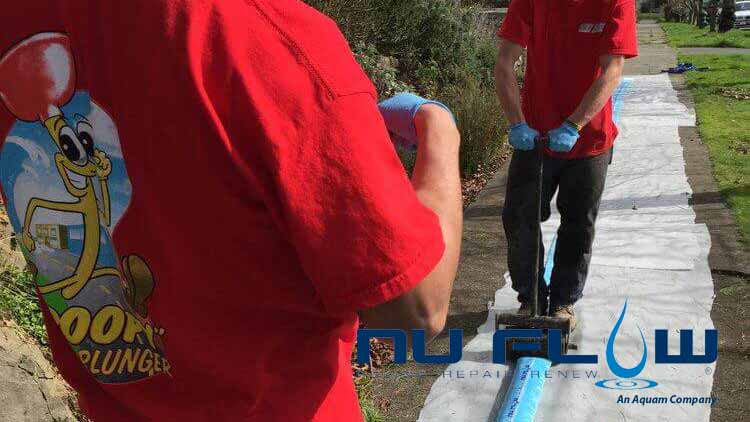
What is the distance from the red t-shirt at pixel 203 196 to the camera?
2.29 feet

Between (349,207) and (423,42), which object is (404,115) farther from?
(423,42)

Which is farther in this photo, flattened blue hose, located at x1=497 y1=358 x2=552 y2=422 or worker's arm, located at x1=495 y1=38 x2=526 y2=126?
worker's arm, located at x1=495 y1=38 x2=526 y2=126

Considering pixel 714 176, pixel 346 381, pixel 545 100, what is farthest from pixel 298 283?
pixel 714 176

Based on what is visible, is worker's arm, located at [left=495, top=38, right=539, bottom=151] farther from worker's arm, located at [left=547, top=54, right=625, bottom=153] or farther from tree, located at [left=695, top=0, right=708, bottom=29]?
tree, located at [left=695, top=0, right=708, bottom=29]

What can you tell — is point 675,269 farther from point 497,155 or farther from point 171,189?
point 171,189

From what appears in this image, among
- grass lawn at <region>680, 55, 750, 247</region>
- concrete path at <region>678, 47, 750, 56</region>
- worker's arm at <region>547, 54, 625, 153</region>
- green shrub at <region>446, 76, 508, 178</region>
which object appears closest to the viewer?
worker's arm at <region>547, 54, 625, 153</region>

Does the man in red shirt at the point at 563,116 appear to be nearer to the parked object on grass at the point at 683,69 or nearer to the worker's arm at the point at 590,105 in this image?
the worker's arm at the point at 590,105

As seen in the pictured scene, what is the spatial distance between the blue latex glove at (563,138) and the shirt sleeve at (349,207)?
9.04 feet

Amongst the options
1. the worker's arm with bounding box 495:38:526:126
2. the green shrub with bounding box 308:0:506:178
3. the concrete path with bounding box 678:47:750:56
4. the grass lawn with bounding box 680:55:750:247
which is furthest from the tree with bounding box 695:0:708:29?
the worker's arm with bounding box 495:38:526:126

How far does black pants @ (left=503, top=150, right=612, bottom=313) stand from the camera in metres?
→ 3.63

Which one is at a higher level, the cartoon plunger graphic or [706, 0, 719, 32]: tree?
the cartoon plunger graphic

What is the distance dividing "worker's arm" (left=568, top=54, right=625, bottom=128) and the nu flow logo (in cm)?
118

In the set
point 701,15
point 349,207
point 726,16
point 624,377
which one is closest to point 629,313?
point 624,377

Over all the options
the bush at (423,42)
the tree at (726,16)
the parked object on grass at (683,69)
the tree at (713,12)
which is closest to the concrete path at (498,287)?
the bush at (423,42)
